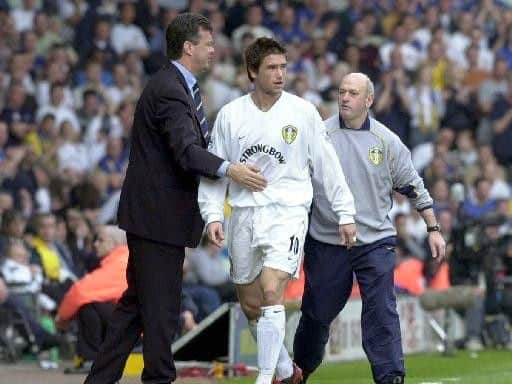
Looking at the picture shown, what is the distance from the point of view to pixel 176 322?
971 centimetres

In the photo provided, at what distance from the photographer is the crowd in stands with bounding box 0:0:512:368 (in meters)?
17.4

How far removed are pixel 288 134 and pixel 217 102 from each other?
11677mm

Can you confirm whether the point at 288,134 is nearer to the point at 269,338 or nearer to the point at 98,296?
the point at 269,338

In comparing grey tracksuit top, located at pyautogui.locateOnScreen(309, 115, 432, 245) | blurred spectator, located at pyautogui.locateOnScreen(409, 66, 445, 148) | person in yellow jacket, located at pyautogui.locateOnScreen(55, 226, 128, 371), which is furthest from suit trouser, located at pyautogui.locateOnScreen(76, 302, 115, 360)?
blurred spectator, located at pyautogui.locateOnScreen(409, 66, 445, 148)

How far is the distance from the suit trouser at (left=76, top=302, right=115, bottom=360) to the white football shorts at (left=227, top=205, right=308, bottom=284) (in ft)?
13.4

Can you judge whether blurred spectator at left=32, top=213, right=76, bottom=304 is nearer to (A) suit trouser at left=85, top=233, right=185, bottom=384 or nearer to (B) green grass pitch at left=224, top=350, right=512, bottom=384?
(B) green grass pitch at left=224, top=350, right=512, bottom=384

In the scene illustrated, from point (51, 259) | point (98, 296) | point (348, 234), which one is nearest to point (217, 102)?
point (51, 259)

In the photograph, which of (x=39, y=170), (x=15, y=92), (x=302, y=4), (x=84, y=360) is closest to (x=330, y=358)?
(x=84, y=360)

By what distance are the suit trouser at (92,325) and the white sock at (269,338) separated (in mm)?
4243

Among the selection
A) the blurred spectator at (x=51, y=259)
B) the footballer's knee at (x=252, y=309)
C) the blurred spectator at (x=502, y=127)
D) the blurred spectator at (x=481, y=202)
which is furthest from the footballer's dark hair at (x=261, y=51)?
the blurred spectator at (x=502, y=127)

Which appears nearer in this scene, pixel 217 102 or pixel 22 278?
pixel 22 278

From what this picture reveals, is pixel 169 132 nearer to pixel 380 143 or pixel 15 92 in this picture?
pixel 380 143

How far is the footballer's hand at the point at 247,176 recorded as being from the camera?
9.64 meters

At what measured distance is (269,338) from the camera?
9938 millimetres
